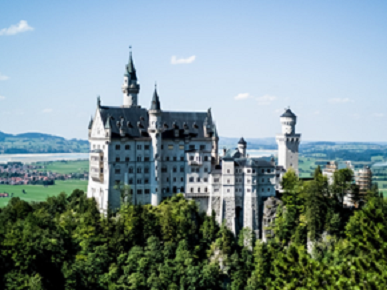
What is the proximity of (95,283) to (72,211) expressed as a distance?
2057 centimetres

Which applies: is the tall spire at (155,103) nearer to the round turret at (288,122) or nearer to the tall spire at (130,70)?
the tall spire at (130,70)

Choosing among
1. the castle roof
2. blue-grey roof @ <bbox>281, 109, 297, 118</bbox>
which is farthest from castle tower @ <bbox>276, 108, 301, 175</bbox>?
the castle roof

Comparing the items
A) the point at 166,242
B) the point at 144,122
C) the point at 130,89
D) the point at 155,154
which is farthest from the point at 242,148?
the point at 166,242

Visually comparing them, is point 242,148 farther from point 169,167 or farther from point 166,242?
point 166,242

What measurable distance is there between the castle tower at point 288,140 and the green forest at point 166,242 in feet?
Answer: 40.4

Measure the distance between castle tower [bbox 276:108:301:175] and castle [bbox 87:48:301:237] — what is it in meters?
16.0

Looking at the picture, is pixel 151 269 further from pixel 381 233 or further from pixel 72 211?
pixel 381 233

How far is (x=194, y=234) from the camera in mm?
92188

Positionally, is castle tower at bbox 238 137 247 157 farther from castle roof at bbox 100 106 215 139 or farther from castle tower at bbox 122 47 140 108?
castle tower at bbox 122 47 140 108

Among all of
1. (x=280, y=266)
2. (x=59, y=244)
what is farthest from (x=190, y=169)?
(x=280, y=266)

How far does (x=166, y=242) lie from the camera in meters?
89.8

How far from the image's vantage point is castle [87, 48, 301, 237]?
93750 millimetres

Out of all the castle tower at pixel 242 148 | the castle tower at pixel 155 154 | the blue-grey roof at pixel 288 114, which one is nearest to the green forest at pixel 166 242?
the castle tower at pixel 155 154

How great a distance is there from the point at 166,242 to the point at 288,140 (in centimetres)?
3903
